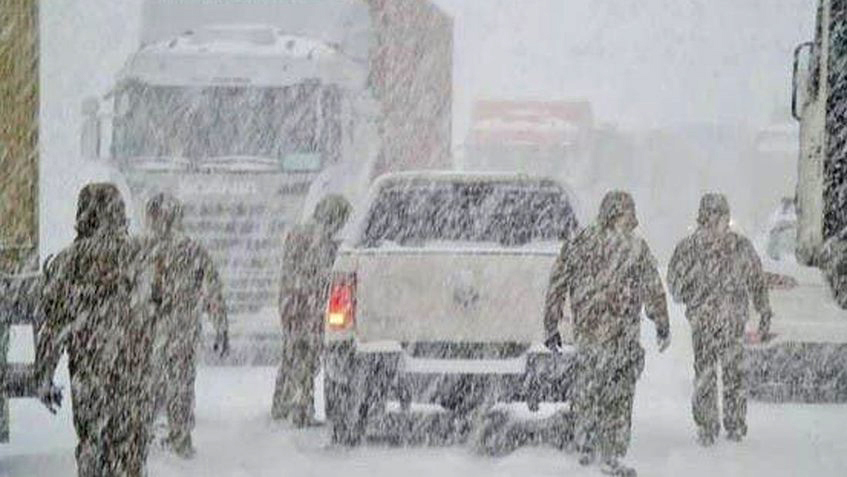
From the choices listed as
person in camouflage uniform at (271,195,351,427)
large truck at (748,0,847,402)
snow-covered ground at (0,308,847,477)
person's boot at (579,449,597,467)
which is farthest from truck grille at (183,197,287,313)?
person's boot at (579,449,597,467)

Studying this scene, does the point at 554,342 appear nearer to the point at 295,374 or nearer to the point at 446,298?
the point at 446,298

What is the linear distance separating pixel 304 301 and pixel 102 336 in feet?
14.0

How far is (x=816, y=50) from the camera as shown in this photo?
28.0 feet

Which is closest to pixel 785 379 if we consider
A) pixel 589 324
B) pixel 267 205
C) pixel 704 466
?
pixel 704 466

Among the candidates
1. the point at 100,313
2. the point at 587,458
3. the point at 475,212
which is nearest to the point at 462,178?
the point at 475,212

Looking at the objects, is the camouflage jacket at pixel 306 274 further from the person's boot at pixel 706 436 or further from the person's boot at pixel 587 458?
the person's boot at pixel 706 436

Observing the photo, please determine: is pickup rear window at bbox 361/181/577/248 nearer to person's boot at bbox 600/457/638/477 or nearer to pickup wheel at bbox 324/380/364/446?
pickup wheel at bbox 324/380/364/446

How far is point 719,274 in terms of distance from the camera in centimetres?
976

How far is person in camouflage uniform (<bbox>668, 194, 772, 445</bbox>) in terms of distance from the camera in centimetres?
973

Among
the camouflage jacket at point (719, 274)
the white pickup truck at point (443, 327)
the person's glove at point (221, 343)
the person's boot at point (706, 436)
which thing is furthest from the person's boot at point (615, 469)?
the person's glove at point (221, 343)

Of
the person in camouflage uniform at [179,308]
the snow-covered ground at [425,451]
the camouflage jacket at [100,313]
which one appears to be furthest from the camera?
the person in camouflage uniform at [179,308]

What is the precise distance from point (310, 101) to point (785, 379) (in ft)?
19.4

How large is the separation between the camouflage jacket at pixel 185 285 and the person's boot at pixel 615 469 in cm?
246

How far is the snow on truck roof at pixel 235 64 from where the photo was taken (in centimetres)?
1509
